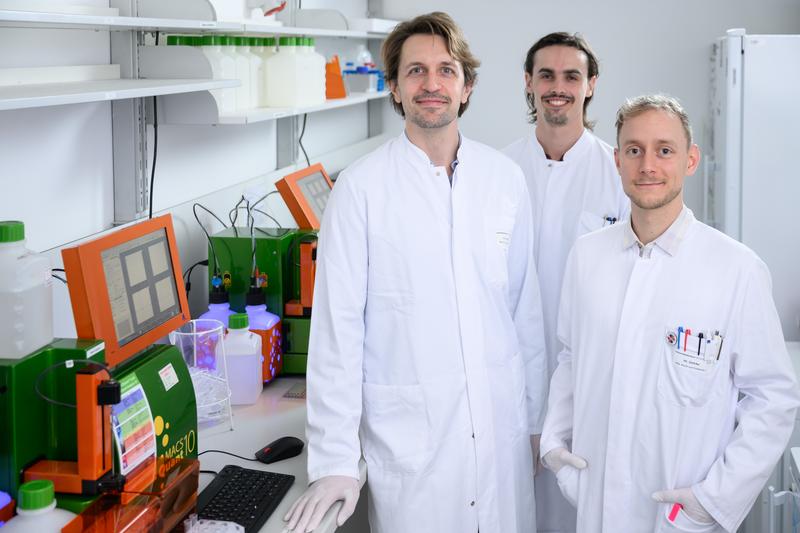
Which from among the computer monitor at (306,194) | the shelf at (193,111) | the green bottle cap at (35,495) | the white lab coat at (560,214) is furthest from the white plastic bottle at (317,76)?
the green bottle cap at (35,495)

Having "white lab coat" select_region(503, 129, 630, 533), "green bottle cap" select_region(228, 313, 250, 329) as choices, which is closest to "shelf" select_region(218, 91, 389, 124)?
"green bottle cap" select_region(228, 313, 250, 329)

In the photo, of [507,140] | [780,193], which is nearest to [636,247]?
[780,193]

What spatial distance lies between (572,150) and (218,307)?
109 cm

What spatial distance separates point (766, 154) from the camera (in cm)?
389

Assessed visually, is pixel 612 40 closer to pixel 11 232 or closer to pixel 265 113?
pixel 265 113

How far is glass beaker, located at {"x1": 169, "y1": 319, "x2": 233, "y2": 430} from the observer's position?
2.14m

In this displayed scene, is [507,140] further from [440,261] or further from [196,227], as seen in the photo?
[440,261]

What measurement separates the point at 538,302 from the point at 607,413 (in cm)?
39

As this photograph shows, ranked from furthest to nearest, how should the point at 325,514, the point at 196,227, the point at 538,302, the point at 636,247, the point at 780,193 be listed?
the point at 780,193
the point at 196,227
the point at 538,302
the point at 636,247
the point at 325,514

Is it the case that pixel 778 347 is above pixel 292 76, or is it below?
below

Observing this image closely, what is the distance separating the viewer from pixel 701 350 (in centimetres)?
174

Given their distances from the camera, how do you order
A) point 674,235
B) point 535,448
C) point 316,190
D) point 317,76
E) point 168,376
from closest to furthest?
point 168,376, point 674,235, point 535,448, point 316,190, point 317,76

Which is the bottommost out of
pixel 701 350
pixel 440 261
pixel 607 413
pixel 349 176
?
pixel 607 413

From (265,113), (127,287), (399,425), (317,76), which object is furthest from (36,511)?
(317,76)
